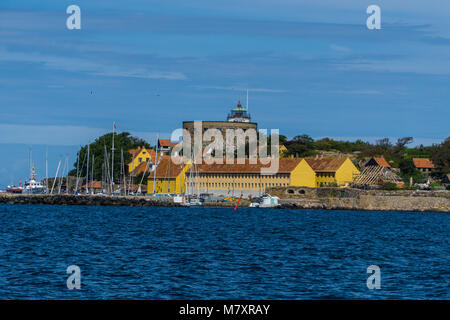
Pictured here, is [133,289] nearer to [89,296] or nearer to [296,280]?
[89,296]

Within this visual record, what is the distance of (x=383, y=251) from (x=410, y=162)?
92166 mm

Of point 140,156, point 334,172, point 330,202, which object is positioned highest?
point 140,156

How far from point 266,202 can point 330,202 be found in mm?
8567

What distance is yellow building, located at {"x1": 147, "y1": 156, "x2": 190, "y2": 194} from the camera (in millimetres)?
113306

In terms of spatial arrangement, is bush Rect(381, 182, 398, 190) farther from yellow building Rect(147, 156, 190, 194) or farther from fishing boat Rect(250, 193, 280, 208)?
yellow building Rect(147, 156, 190, 194)

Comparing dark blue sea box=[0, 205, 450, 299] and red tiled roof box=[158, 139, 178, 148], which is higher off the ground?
red tiled roof box=[158, 139, 178, 148]

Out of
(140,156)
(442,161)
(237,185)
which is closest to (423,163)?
(442,161)

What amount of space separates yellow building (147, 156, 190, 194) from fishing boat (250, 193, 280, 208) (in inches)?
628

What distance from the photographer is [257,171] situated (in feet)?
362

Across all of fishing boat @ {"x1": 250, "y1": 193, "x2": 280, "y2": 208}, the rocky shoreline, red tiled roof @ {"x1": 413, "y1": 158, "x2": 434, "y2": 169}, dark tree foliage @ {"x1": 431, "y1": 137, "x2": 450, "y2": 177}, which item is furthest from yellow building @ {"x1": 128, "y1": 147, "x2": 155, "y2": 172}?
dark tree foliage @ {"x1": 431, "y1": 137, "x2": 450, "y2": 177}

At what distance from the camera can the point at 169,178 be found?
11400 cm

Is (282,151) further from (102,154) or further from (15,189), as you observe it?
(15,189)

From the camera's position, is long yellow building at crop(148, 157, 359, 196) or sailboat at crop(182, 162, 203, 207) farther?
long yellow building at crop(148, 157, 359, 196)
